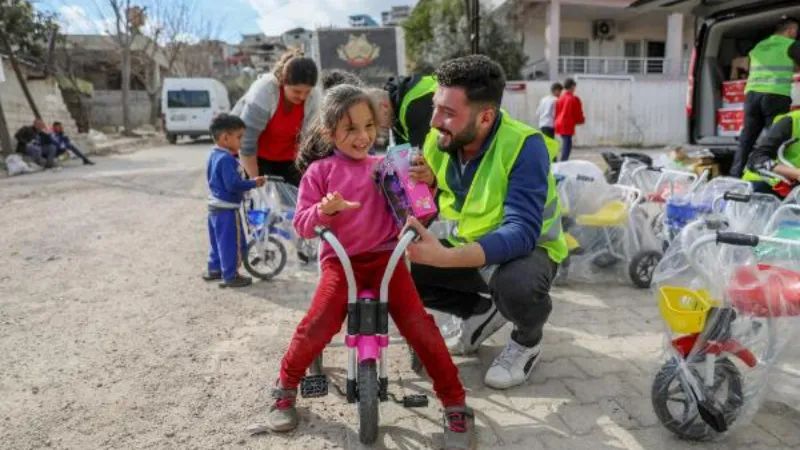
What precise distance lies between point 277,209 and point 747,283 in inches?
132

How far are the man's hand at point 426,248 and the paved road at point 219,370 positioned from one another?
0.78 meters

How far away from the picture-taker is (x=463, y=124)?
101 inches

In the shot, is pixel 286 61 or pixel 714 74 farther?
pixel 714 74

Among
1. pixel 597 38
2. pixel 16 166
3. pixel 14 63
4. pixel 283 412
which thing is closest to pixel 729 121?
pixel 283 412

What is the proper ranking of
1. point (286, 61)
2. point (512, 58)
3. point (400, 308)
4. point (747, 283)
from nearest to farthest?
point (747, 283), point (400, 308), point (286, 61), point (512, 58)

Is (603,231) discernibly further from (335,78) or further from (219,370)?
(219,370)

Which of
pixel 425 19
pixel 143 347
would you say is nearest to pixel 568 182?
pixel 143 347

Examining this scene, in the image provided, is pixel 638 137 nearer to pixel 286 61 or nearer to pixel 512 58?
pixel 512 58

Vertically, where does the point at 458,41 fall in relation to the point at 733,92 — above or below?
above

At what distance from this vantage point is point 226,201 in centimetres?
453

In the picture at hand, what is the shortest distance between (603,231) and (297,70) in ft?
8.19

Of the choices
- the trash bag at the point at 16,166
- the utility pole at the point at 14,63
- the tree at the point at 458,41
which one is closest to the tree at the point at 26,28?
the utility pole at the point at 14,63

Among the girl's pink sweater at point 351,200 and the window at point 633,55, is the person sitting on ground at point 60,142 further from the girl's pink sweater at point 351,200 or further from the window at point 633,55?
the window at point 633,55

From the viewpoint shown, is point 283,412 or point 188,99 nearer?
point 283,412
